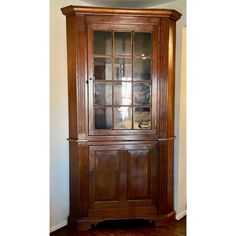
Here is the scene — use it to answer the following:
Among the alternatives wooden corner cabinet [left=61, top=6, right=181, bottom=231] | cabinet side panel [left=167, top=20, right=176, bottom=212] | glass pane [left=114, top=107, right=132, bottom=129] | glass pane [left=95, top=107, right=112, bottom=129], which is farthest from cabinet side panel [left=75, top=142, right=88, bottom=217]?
cabinet side panel [left=167, top=20, right=176, bottom=212]

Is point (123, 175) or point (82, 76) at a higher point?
point (82, 76)

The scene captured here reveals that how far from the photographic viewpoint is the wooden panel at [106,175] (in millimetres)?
2670

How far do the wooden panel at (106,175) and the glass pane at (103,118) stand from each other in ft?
0.78

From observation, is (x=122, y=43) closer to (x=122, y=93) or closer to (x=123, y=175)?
(x=122, y=93)

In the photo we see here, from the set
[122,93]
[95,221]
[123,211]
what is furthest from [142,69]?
[95,221]

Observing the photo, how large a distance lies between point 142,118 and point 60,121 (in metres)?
0.78

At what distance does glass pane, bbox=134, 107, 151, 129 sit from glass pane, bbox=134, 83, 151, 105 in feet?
0.21

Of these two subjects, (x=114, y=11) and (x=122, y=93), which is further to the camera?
(x=122, y=93)

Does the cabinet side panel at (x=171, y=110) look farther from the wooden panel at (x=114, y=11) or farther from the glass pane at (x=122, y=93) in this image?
the glass pane at (x=122, y=93)

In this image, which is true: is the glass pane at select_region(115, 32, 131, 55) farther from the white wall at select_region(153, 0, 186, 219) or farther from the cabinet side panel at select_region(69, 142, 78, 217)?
the cabinet side panel at select_region(69, 142, 78, 217)

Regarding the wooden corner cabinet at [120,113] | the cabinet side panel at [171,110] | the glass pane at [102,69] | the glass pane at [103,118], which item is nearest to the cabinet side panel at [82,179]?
the wooden corner cabinet at [120,113]

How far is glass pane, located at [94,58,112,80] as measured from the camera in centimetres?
264

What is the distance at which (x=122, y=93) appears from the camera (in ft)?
8.84
